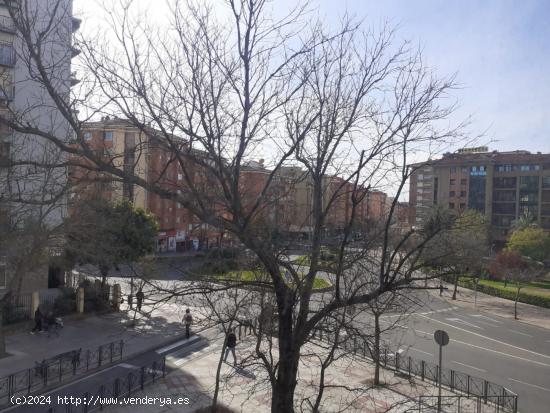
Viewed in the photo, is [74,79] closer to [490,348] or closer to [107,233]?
[107,233]

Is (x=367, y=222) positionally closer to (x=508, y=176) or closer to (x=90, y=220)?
(x=90, y=220)

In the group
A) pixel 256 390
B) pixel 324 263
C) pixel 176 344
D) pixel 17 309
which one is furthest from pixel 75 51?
pixel 17 309

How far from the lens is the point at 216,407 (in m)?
Answer: 11.8

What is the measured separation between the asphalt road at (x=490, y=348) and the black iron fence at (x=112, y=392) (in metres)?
7.07

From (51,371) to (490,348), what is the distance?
652 inches

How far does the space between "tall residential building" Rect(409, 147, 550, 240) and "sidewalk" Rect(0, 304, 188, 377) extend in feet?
133

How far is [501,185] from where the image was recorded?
58.8 metres

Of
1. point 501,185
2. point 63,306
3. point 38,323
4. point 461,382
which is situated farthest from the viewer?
point 501,185

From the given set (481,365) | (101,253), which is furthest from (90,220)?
(481,365)

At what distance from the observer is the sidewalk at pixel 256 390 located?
12078 mm

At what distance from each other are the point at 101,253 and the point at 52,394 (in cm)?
688

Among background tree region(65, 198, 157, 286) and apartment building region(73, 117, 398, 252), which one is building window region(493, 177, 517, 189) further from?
apartment building region(73, 117, 398, 252)

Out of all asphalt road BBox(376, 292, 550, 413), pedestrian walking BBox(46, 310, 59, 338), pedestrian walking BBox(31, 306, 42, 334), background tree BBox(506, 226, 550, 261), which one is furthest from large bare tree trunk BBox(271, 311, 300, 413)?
background tree BBox(506, 226, 550, 261)

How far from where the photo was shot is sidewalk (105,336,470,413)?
476 inches
